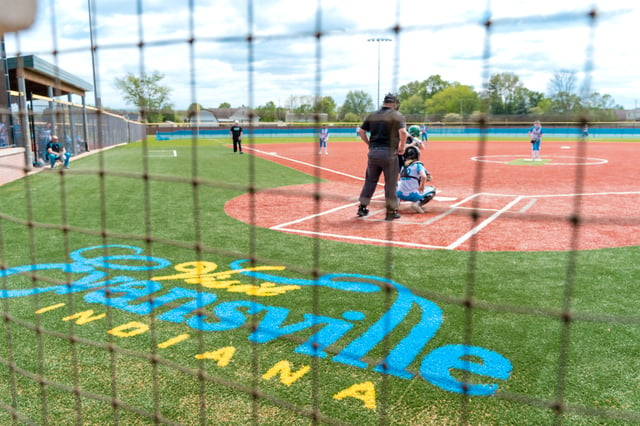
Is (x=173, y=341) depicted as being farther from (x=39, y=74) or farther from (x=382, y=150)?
(x=39, y=74)

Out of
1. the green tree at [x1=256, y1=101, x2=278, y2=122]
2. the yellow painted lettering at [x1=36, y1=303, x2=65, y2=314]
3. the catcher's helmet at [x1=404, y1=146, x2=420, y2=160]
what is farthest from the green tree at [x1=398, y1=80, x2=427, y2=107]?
the catcher's helmet at [x1=404, y1=146, x2=420, y2=160]

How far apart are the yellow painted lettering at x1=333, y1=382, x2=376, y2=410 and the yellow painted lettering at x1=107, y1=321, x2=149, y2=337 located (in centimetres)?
163

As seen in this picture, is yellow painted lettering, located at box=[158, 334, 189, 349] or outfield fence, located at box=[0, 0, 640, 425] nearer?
outfield fence, located at box=[0, 0, 640, 425]

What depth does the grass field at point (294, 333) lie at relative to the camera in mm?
2779

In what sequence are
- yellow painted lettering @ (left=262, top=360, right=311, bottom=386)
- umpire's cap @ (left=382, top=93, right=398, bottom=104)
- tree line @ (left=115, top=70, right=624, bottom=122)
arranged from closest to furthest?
tree line @ (left=115, top=70, right=624, bottom=122), umpire's cap @ (left=382, top=93, right=398, bottom=104), yellow painted lettering @ (left=262, top=360, right=311, bottom=386)

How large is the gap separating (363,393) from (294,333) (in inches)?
35.1

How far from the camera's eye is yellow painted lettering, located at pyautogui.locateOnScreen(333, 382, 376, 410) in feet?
9.52

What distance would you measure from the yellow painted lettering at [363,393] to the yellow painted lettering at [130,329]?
1.63 meters

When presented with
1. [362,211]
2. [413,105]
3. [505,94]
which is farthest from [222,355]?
[362,211]

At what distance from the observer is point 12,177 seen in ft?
40.9

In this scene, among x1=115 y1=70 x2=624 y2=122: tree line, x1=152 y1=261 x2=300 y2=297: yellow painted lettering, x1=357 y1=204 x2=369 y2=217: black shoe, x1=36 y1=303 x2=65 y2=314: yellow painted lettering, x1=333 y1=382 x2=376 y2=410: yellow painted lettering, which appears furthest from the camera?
x1=357 y1=204 x2=369 y2=217: black shoe

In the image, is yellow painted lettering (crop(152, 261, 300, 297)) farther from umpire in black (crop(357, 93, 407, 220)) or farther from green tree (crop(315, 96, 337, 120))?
green tree (crop(315, 96, 337, 120))

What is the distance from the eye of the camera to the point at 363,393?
298 centimetres

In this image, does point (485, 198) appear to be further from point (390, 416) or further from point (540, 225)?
point (390, 416)
